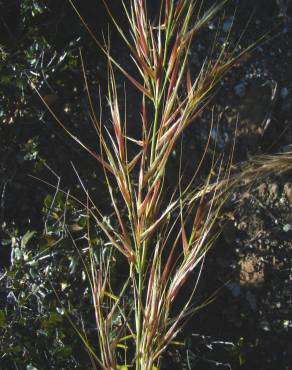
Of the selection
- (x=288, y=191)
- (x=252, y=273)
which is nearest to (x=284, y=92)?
(x=288, y=191)

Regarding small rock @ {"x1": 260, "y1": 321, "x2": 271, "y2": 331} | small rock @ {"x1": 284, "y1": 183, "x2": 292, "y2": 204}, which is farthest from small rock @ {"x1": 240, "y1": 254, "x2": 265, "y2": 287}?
small rock @ {"x1": 284, "y1": 183, "x2": 292, "y2": 204}

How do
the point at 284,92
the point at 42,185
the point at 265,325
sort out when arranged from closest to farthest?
the point at 265,325 → the point at 42,185 → the point at 284,92

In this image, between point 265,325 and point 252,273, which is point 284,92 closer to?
point 252,273

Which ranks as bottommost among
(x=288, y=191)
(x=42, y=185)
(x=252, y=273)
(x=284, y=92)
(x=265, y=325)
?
(x=265, y=325)

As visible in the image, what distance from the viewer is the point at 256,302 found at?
231cm

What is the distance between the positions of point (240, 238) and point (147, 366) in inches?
50.3

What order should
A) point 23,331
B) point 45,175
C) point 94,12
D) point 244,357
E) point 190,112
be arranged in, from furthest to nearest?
1. point 94,12
2. point 45,175
3. point 244,357
4. point 23,331
5. point 190,112

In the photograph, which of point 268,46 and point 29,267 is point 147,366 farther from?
point 268,46

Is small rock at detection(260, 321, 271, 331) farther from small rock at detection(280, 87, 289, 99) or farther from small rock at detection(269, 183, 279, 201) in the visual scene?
small rock at detection(280, 87, 289, 99)

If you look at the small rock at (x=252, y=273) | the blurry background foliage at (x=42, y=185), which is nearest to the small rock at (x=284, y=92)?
the blurry background foliage at (x=42, y=185)

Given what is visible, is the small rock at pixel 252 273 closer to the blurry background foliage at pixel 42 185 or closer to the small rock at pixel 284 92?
the blurry background foliage at pixel 42 185

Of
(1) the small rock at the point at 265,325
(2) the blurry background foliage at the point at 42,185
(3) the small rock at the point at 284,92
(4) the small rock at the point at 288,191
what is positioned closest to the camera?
(2) the blurry background foliage at the point at 42,185

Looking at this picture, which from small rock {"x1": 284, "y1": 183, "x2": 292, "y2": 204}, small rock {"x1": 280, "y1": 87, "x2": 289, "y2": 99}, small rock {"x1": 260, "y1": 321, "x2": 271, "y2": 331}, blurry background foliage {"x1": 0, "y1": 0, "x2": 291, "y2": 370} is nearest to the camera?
blurry background foliage {"x1": 0, "y1": 0, "x2": 291, "y2": 370}

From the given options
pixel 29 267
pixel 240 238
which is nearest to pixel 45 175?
pixel 29 267
